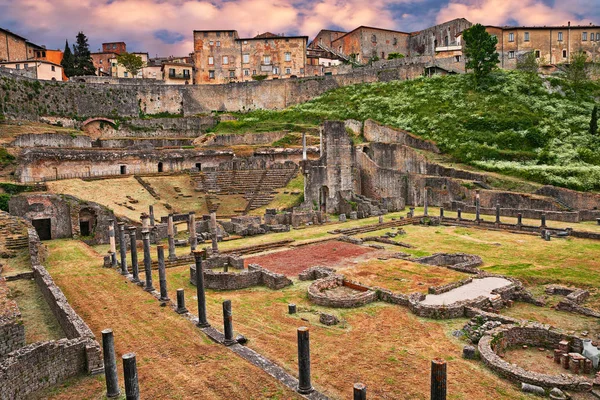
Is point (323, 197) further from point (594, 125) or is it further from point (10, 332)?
point (10, 332)

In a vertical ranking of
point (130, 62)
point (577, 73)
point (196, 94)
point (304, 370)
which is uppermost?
point (130, 62)

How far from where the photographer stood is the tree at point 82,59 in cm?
7750

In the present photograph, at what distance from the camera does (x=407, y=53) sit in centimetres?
8981

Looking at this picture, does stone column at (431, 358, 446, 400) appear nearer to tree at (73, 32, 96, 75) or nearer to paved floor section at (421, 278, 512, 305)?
paved floor section at (421, 278, 512, 305)

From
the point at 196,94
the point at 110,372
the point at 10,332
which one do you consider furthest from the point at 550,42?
the point at 10,332

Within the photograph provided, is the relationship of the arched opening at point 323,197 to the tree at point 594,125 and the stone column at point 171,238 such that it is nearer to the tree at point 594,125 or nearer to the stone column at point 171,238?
the stone column at point 171,238

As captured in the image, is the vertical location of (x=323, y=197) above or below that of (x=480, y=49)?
below

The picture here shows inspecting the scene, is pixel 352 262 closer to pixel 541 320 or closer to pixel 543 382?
pixel 541 320

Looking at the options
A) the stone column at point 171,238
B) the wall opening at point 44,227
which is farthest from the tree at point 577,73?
the wall opening at point 44,227

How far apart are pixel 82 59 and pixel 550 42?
77.2 meters

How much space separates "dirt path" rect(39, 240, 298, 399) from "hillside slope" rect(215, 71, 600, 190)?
114ft

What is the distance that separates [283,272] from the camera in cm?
2317

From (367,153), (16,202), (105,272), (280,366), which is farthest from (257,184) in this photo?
(280,366)

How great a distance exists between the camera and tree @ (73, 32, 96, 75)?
254 ft
